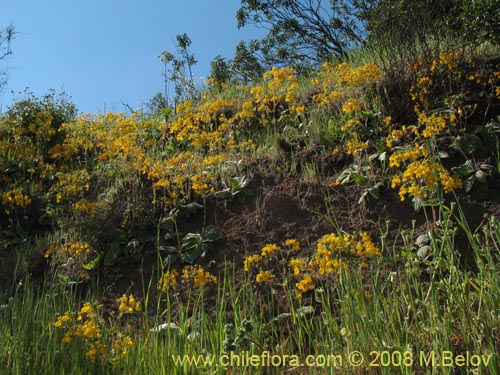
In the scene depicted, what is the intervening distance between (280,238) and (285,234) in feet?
0.14

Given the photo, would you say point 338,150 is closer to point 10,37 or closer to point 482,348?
point 482,348

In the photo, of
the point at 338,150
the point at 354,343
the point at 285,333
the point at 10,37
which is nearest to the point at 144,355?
the point at 285,333

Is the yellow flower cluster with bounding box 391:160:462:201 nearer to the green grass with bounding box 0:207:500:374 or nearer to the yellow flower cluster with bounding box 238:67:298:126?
the green grass with bounding box 0:207:500:374

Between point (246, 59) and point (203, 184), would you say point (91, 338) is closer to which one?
point (203, 184)

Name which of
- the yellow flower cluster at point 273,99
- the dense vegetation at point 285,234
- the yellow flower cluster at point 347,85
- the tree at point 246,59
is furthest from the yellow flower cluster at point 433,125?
the tree at point 246,59

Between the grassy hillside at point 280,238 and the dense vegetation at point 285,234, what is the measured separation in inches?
0.6

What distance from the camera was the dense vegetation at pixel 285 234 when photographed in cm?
243

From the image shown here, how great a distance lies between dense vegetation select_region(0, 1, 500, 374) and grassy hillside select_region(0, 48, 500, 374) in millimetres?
15

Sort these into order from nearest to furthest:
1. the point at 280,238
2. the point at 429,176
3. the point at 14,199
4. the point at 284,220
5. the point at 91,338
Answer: the point at 91,338, the point at 429,176, the point at 280,238, the point at 284,220, the point at 14,199

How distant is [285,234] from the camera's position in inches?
146

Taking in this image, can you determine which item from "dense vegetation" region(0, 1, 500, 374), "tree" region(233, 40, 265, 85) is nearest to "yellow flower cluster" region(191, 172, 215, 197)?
"dense vegetation" region(0, 1, 500, 374)

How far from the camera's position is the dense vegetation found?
2.43 m

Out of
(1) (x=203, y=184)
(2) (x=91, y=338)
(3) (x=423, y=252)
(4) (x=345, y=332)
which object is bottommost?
(4) (x=345, y=332)

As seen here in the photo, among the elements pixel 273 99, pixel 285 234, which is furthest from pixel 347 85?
pixel 285 234
